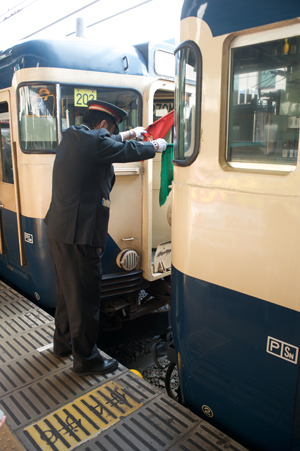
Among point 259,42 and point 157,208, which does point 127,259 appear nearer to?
point 157,208

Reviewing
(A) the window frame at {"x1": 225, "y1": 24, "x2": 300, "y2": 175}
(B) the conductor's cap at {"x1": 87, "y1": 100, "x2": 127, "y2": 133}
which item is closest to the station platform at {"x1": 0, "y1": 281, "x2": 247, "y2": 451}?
(A) the window frame at {"x1": 225, "y1": 24, "x2": 300, "y2": 175}

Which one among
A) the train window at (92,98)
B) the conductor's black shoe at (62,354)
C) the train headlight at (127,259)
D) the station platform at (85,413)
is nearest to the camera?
the station platform at (85,413)

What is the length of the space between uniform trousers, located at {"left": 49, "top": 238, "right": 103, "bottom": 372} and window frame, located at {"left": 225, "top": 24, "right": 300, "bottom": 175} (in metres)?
1.20

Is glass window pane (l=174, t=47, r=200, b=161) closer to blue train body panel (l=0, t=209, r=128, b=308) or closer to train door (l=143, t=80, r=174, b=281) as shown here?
train door (l=143, t=80, r=174, b=281)

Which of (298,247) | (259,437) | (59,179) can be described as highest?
(59,179)

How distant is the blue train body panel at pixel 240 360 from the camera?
1604 mm

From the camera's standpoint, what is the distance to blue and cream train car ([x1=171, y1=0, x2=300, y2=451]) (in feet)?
5.02

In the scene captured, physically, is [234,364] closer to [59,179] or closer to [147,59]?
[59,179]

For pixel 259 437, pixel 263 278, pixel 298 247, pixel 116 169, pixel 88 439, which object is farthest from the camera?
pixel 116 169

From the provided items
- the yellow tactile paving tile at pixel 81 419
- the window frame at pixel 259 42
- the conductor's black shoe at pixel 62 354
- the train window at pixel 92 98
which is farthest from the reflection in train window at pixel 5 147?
the window frame at pixel 259 42

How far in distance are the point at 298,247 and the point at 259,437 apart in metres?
0.95

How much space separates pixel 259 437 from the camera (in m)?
1.76

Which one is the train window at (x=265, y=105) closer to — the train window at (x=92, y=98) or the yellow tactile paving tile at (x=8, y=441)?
the yellow tactile paving tile at (x=8, y=441)

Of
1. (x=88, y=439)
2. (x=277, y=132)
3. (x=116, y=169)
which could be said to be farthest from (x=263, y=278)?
(x=116, y=169)
